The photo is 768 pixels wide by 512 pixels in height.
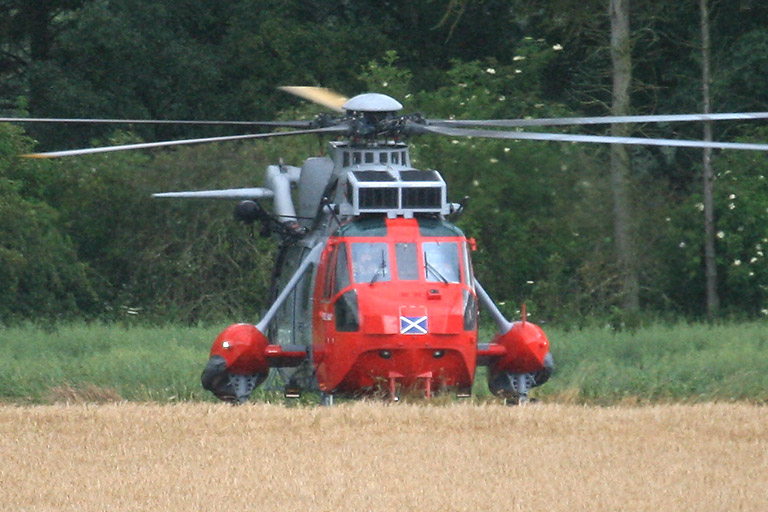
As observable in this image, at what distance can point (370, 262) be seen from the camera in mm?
15477

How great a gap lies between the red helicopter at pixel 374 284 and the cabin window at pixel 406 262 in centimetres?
1

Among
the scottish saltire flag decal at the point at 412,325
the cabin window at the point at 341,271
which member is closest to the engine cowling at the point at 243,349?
the cabin window at the point at 341,271

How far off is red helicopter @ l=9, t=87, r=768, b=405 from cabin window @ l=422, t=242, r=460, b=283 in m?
0.01

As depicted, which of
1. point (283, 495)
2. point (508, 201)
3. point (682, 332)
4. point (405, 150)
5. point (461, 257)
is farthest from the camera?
point (508, 201)

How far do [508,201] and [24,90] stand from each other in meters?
14.1

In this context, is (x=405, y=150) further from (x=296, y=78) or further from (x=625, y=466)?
(x=296, y=78)

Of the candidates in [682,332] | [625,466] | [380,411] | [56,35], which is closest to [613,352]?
[682,332]

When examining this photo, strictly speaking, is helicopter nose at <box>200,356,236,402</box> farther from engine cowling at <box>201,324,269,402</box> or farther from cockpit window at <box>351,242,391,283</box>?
cockpit window at <box>351,242,391,283</box>

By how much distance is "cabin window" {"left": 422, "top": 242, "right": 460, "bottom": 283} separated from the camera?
50.4 feet

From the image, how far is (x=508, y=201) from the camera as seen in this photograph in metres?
28.5

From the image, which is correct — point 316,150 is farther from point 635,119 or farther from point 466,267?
point 635,119

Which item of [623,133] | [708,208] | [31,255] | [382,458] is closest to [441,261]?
[382,458]

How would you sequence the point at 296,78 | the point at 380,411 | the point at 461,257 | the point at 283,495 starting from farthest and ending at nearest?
the point at 296,78 < the point at 461,257 < the point at 380,411 < the point at 283,495

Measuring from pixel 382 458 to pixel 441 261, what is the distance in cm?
425
